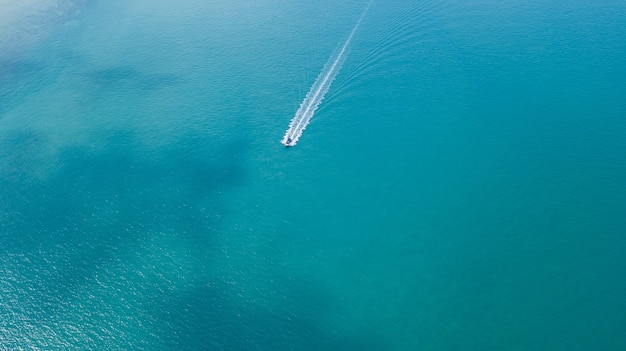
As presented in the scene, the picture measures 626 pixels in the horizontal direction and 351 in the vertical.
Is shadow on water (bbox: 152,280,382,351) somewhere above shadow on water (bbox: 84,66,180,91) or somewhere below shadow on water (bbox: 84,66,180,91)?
below

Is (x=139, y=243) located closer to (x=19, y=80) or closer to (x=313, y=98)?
(x=313, y=98)

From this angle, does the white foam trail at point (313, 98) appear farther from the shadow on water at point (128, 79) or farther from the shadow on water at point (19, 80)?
the shadow on water at point (19, 80)

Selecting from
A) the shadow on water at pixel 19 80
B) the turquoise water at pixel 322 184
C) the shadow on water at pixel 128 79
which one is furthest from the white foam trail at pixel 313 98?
the shadow on water at pixel 19 80

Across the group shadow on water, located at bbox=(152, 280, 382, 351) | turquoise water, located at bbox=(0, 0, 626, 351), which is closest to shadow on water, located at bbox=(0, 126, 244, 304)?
turquoise water, located at bbox=(0, 0, 626, 351)

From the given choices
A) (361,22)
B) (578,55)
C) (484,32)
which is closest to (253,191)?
(361,22)

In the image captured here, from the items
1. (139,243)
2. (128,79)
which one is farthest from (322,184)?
(128,79)

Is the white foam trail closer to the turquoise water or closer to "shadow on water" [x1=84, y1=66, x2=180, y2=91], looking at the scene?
the turquoise water
